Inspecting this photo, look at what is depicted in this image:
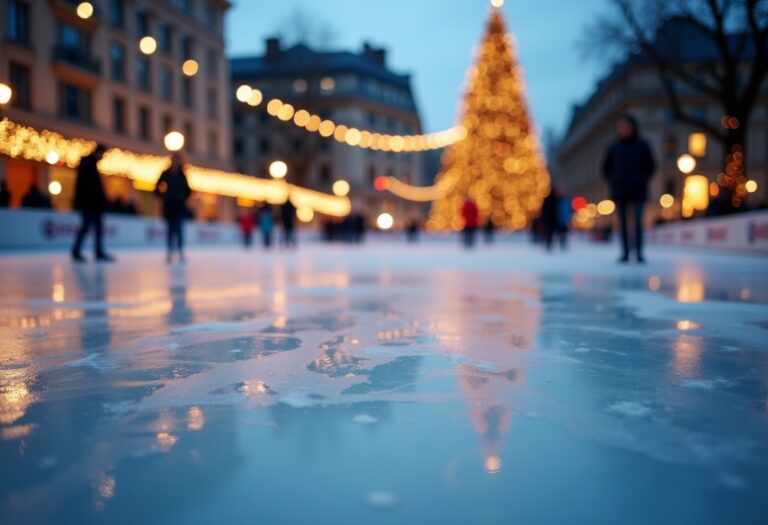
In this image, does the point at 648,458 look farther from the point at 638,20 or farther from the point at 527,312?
the point at 638,20

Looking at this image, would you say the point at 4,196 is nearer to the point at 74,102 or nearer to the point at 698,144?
the point at 74,102

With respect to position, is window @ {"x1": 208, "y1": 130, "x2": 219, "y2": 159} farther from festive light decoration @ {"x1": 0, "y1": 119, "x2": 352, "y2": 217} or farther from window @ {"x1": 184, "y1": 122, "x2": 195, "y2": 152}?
festive light decoration @ {"x1": 0, "y1": 119, "x2": 352, "y2": 217}

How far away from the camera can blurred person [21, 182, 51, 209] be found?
12680 mm

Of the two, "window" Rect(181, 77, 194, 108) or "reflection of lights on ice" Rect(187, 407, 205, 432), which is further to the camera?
"window" Rect(181, 77, 194, 108)

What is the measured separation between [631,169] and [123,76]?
27.1 metres

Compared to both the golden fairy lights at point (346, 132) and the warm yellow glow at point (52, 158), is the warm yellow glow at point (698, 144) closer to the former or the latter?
the golden fairy lights at point (346, 132)

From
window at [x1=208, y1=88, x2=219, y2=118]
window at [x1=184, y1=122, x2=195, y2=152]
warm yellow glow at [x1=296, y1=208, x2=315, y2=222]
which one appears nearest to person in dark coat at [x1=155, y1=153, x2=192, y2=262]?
warm yellow glow at [x1=296, y1=208, x2=315, y2=222]

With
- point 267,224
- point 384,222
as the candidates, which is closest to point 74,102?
point 267,224

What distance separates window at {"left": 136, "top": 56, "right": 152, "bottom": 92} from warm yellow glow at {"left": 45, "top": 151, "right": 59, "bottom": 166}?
17.2 m

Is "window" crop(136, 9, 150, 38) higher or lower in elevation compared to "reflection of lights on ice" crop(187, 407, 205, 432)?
higher

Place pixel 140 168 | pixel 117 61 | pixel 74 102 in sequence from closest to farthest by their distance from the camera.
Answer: pixel 140 168
pixel 74 102
pixel 117 61

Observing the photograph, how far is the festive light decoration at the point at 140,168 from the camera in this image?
11.6 meters

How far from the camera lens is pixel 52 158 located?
45.0 feet

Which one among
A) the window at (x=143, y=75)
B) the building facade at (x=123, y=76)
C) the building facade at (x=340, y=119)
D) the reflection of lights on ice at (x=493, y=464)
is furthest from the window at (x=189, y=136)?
the reflection of lights on ice at (x=493, y=464)
